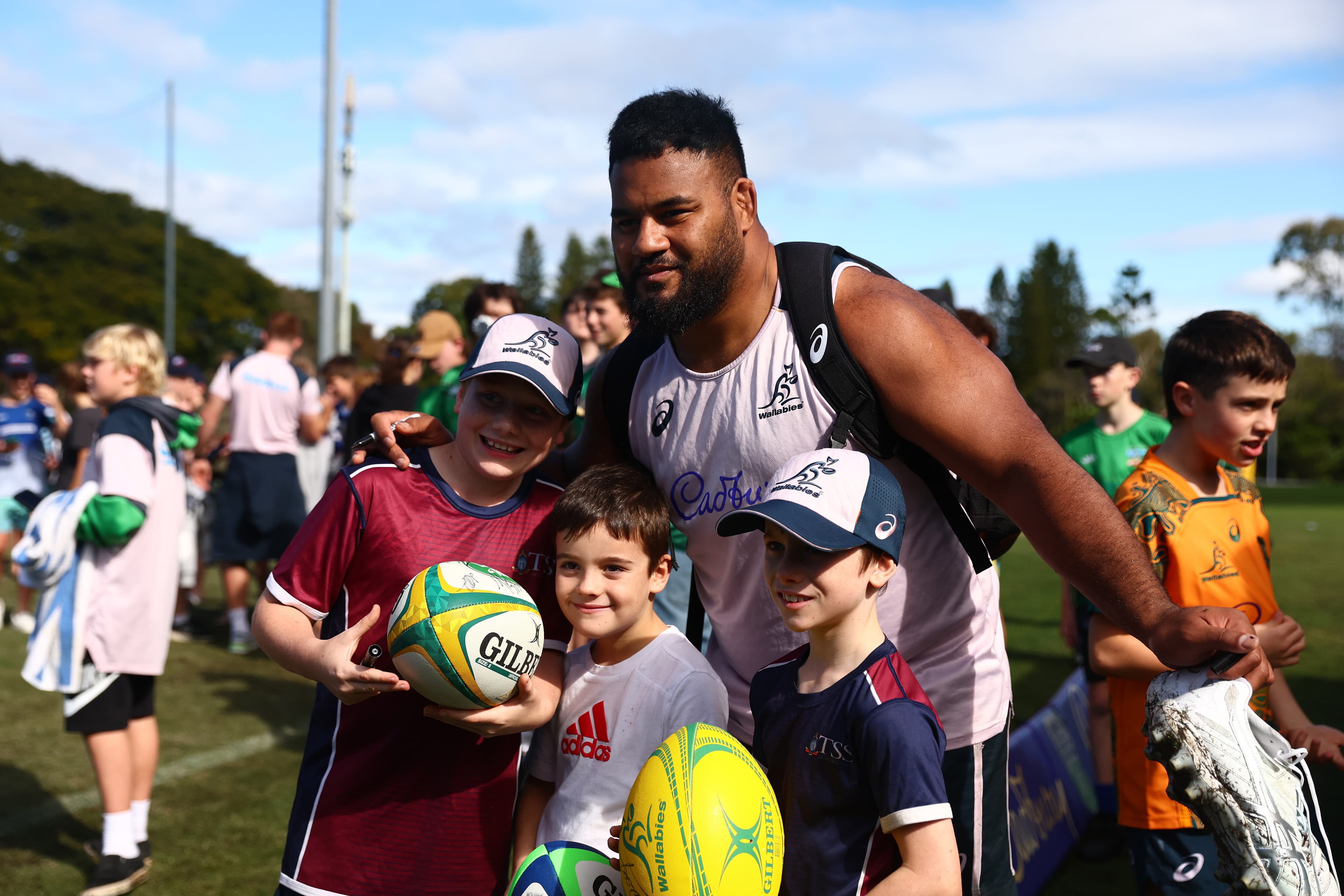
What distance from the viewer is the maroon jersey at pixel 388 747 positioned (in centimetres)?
247

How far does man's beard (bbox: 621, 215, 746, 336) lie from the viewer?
2432 millimetres

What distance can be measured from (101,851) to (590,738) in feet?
11.4

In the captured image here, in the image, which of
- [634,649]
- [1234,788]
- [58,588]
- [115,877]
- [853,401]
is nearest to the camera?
[1234,788]

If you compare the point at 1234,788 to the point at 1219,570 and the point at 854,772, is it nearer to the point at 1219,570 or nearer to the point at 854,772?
the point at 854,772

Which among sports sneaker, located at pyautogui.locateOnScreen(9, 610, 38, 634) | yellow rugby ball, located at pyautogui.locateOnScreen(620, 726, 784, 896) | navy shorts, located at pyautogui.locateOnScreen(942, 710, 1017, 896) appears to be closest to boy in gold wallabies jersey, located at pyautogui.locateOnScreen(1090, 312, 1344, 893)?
navy shorts, located at pyautogui.locateOnScreen(942, 710, 1017, 896)

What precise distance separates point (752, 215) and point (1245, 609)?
1985mm

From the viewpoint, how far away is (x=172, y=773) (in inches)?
230

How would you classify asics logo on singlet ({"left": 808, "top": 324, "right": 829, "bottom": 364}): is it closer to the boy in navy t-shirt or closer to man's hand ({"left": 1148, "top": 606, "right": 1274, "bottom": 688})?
the boy in navy t-shirt

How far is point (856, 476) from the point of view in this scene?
218 cm

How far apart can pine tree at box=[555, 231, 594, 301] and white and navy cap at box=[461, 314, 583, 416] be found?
99.1 metres

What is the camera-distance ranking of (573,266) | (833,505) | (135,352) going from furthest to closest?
(573,266), (135,352), (833,505)

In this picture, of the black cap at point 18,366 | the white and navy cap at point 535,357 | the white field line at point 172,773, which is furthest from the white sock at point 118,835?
the black cap at point 18,366

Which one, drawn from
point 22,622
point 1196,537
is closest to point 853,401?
point 1196,537

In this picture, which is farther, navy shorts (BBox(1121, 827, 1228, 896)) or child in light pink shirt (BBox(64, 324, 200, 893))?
child in light pink shirt (BBox(64, 324, 200, 893))
